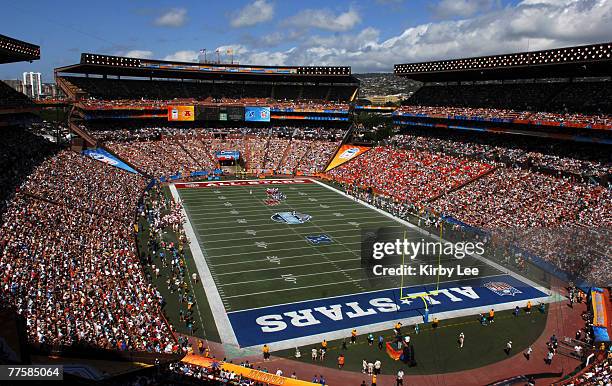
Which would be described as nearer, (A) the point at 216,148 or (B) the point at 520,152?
(B) the point at 520,152

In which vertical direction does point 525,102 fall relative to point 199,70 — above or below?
below

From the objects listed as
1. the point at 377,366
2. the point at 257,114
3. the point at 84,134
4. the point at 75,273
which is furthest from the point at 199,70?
the point at 377,366

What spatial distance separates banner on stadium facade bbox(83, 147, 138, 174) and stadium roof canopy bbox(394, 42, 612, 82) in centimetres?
3285

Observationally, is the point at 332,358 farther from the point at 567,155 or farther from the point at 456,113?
the point at 456,113

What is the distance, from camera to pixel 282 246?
28891 millimetres

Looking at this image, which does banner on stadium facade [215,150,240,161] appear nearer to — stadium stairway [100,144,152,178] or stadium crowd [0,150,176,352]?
stadium stairway [100,144,152,178]

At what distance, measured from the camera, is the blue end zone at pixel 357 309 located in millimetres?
18719

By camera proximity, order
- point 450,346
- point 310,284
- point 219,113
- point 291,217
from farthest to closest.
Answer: point 219,113 < point 291,217 < point 310,284 < point 450,346

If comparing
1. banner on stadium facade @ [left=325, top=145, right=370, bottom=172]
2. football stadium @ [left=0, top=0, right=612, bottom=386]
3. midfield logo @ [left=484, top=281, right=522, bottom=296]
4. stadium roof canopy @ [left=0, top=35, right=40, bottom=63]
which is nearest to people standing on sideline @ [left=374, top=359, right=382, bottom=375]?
football stadium @ [left=0, top=0, right=612, bottom=386]

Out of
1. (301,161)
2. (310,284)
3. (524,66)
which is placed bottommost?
(310,284)

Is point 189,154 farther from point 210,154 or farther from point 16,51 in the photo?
point 16,51

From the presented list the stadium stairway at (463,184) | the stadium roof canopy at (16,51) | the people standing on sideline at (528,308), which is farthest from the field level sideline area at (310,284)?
the stadium roof canopy at (16,51)

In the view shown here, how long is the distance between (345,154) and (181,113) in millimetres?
21700

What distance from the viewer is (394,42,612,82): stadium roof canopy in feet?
115
